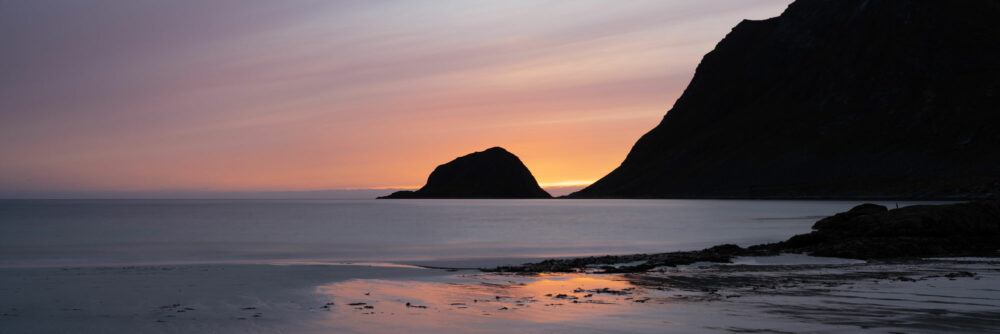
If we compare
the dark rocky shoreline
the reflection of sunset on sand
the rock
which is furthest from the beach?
the rock

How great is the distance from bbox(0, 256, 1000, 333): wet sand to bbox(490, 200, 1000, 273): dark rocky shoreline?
A: 2.63 meters

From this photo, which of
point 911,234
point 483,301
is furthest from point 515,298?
point 911,234

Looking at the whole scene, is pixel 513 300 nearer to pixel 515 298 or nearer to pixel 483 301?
pixel 515 298

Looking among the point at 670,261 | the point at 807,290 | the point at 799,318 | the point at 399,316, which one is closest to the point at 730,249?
the point at 670,261

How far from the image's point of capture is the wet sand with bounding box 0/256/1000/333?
14828mm

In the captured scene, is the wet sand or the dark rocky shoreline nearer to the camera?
the wet sand

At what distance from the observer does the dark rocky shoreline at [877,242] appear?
93.4 feet

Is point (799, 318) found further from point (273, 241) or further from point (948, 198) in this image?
point (948, 198)

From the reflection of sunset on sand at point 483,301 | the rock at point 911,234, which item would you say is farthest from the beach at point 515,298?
the rock at point 911,234

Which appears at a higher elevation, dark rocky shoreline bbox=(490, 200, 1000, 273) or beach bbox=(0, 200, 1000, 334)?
dark rocky shoreline bbox=(490, 200, 1000, 273)

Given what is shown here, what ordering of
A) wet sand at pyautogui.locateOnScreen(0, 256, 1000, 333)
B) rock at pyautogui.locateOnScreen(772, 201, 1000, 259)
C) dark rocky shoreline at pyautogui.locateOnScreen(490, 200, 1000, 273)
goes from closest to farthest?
wet sand at pyautogui.locateOnScreen(0, 256, 1000, 333) → dark rocky shoreline at pyautogui.locateOnScreen(490, 200, 1000, 273) → rock at pyautogui.locateOnScreen(772, 201, 1000, 259)

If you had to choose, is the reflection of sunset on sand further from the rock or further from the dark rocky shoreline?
the rock

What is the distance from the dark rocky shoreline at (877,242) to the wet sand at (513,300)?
8.62 ft

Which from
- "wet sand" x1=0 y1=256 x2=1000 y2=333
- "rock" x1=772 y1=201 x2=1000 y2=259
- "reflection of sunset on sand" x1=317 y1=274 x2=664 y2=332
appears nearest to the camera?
"wet sand" x1=0 y1=256 x2=1000 y2=333
